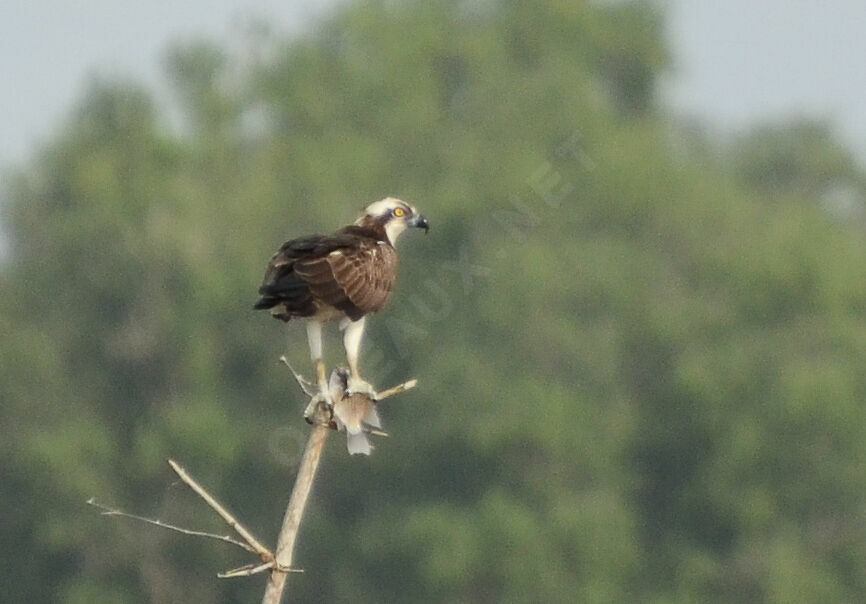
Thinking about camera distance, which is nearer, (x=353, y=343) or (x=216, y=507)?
(x=216, y=507)

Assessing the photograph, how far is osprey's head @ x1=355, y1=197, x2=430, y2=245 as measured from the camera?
1221 cm

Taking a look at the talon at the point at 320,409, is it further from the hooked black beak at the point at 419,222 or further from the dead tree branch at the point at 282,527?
the hooked black beak at the point at 419,222

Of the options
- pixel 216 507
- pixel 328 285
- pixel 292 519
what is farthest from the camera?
pixel 328 285

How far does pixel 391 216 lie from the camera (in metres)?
12.3

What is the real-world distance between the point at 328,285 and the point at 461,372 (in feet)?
115

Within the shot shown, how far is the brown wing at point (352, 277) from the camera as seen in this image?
1062cm

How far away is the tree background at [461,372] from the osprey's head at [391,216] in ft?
80.8

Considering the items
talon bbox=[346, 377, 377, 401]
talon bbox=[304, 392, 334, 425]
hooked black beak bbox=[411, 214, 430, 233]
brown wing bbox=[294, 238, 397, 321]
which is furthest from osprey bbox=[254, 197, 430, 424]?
hooked black beak bbox=[411, 214, 430, 233]

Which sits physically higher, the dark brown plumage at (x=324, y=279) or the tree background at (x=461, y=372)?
the tree background at (x=461, y=372)

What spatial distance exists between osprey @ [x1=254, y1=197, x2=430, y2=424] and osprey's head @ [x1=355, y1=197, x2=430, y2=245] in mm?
719

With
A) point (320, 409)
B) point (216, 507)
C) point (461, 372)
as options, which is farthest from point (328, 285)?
point (461, 372)

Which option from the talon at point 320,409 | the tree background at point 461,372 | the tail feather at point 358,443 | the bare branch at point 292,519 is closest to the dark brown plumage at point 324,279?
the talon at point 320,409

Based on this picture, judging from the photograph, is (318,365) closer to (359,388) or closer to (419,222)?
(359,388)

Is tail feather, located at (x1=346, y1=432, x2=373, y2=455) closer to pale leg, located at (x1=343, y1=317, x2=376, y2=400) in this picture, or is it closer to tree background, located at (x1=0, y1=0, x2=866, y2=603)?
pale leg, located at (x1=343, y1=317, x2=376, y2=400)
